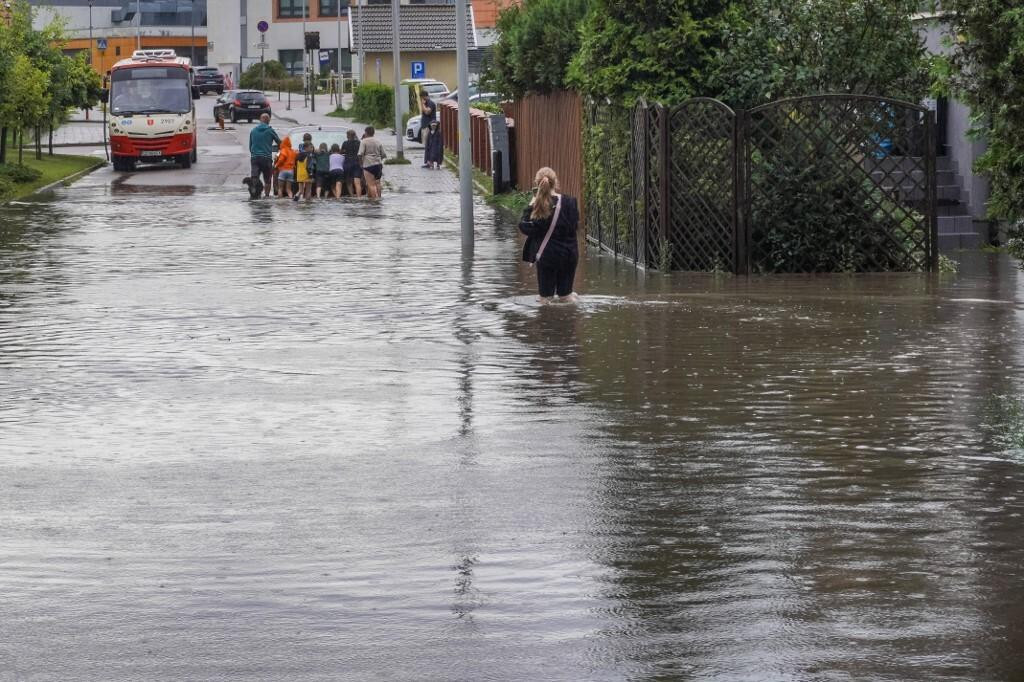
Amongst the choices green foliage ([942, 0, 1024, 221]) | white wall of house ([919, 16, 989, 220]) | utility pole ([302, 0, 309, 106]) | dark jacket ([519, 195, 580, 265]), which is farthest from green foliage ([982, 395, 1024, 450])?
utility pole ([302, 0, 309, 106])

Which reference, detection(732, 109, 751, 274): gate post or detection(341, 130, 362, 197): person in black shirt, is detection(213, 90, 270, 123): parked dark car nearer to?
detection(341, 130, 362, 197): person in black shirt

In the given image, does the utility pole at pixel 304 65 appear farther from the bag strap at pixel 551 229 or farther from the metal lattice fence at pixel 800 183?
the bag strap at pixel 551 229

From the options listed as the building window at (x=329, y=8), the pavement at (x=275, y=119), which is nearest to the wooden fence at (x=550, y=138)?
the pavement at (x=275, y=119)

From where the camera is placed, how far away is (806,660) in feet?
21.1

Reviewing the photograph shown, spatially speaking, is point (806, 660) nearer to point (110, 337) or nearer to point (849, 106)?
point (110, 337)

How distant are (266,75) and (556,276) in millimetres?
98011

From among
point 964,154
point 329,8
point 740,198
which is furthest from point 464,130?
point 329,8

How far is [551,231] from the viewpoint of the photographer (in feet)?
57.2

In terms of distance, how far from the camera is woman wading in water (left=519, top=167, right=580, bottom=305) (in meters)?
17.5

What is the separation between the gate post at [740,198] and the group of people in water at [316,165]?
16935mm

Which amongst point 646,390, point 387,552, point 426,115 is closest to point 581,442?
point 646,390

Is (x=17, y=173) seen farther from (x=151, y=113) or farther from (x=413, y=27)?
(x=413, y=27)

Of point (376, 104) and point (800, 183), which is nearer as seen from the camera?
point (800, 183)

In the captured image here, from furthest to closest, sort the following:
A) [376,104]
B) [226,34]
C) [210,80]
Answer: [226,34] < [210,80] < [376,104]
